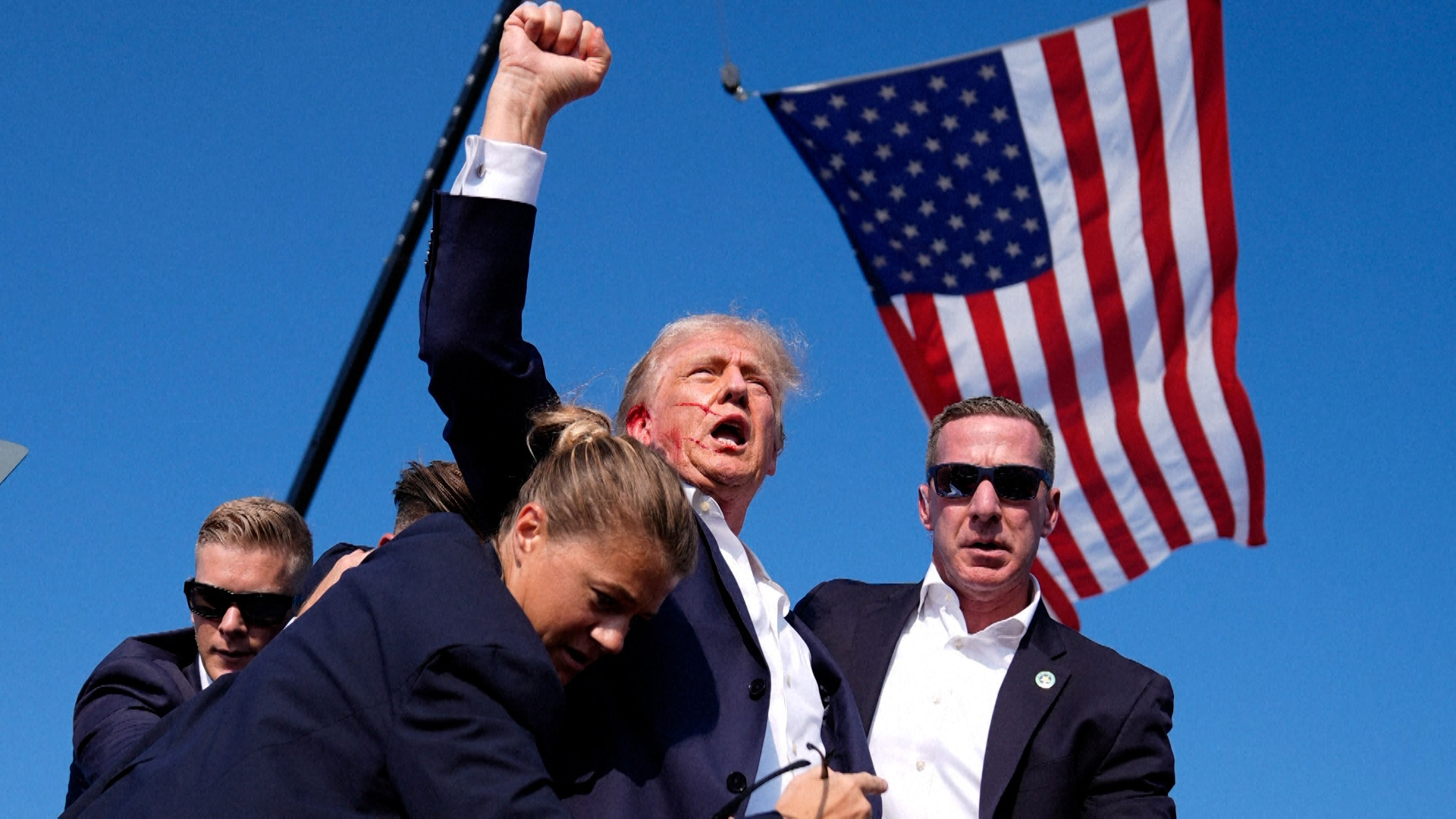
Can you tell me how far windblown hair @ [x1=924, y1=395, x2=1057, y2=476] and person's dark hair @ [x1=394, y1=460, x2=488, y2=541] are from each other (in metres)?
1.61

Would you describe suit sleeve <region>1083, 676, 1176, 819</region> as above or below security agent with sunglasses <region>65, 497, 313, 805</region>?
below

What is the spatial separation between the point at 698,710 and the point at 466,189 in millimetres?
1207

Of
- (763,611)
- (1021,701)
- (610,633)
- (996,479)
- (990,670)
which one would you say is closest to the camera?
(610,633)

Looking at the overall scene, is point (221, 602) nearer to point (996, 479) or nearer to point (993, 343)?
point (996, 479)

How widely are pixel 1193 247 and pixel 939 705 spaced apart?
592 cm

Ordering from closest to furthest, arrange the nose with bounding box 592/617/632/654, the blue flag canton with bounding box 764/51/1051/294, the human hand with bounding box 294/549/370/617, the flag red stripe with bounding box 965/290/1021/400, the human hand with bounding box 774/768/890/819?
Answer: 1. the nose with bounding box 592/617/632/654
2. the human hand with bounding box 774/768/890/819
3. the human hand with bounding box 294/549/370/617
4. the blue flag canton with bounding box 764/51/1051/294
5. the flag red stripe with bounding box 965/290/1021/400

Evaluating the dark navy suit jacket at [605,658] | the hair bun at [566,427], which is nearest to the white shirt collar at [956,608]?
the dark navy suit jacket at [605,658]

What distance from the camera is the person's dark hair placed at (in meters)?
4.20

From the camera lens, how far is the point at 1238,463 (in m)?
9.33

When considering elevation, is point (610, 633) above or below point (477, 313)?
below

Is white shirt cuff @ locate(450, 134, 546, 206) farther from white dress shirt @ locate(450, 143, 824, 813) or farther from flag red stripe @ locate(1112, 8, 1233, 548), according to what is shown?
flag red stripe @ locate(1112, 8, 1233, 548)

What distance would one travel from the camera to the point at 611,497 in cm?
281

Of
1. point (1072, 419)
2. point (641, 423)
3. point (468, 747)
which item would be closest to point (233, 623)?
point (641, 423)

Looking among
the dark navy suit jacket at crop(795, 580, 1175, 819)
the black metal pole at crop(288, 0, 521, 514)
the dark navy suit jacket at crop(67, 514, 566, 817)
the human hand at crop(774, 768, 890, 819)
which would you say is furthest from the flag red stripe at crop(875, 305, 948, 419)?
the dark navy suit jacket at crop(67, 514, 566, 817)
